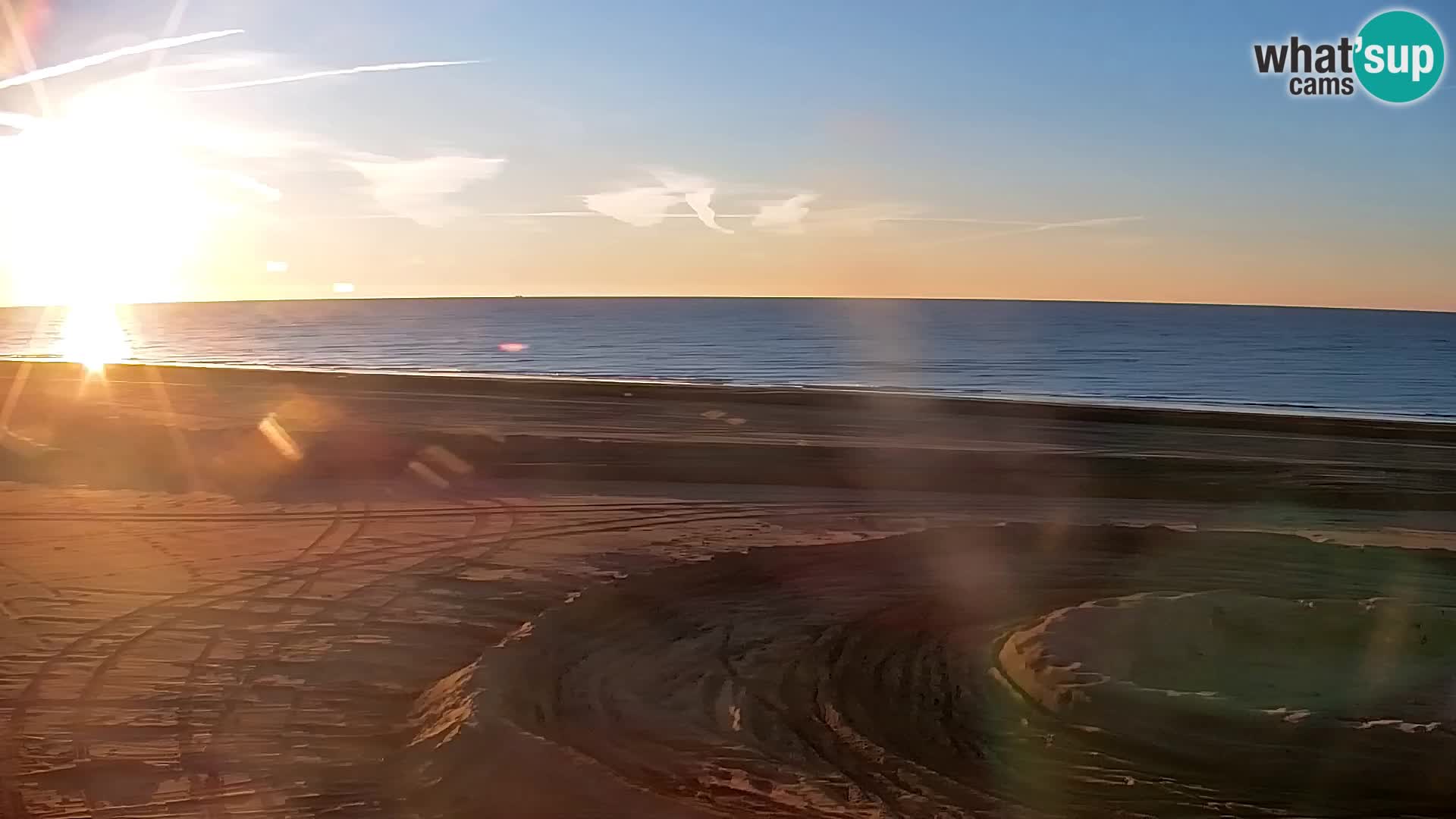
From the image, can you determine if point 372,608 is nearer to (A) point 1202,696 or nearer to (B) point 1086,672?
(B) point 1086,672

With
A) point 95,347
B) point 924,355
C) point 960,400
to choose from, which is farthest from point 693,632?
point 95,347

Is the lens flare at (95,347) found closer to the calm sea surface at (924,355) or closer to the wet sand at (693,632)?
the calm sea surface at (924,355)

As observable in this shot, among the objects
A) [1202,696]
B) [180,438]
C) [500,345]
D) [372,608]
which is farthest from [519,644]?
[500,345]

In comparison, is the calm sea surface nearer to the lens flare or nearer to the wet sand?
the lens flare

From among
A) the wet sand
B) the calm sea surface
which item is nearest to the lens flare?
the calm sea surface

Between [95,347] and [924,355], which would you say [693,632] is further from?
[95,347]

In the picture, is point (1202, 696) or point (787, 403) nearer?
point (1202, 696)

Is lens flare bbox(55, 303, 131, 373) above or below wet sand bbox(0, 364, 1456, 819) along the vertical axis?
above

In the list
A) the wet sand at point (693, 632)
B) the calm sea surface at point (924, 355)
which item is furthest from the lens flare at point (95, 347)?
the wet sand at point (693, 632)
